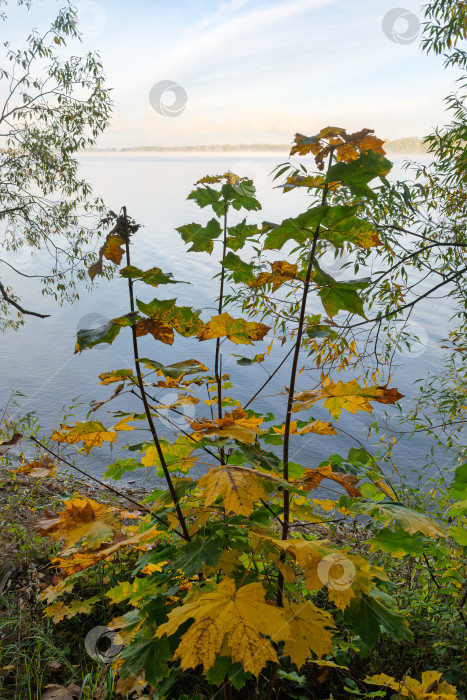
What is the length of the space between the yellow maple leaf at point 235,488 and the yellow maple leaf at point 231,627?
0.61 feet

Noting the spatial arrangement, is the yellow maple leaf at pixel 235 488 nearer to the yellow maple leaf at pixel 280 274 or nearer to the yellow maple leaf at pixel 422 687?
the yellow maple leaf at pixel 280 274

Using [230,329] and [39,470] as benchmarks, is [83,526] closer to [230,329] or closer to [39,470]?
[39,470]

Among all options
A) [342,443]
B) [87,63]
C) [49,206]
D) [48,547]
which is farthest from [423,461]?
[87,63]

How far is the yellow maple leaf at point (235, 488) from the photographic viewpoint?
2.58 feet

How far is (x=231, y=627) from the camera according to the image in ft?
2.66

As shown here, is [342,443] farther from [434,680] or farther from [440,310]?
[440,310]

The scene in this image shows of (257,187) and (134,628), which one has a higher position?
(257,187)

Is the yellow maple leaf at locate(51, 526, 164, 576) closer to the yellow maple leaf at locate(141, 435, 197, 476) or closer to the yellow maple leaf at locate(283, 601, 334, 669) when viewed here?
the yellow maple leaf at locate(141, 435, 197, 476)

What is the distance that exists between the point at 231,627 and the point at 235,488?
A: 0.23m

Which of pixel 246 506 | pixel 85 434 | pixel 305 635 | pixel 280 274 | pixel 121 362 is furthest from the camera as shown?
pixel 121 362

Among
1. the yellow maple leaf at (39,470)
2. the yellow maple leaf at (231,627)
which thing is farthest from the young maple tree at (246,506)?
the yellow maple leaf at (39,470)

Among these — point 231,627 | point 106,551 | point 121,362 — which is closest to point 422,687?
point 231,627

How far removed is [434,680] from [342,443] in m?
5.83

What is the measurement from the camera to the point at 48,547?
8.35 ft
